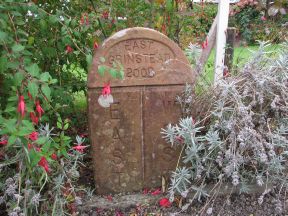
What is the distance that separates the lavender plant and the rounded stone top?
0.19 m

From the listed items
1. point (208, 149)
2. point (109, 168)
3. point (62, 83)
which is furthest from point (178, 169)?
point (62, 83)

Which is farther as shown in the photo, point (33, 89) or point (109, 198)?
point (109, 198)

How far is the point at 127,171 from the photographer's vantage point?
268 cm

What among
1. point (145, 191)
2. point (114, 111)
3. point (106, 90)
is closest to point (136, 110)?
point (114, 111)

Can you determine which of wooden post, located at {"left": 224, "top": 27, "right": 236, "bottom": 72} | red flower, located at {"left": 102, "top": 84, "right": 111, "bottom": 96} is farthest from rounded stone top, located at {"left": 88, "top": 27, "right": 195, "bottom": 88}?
wooden post, located at {"left": 224, "top": 27, "right": 236, "bottom": 72}

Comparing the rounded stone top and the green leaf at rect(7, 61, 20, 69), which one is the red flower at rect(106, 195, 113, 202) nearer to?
the rounded stone top

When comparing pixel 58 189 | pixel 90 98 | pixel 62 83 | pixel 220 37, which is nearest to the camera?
pixel 58 189

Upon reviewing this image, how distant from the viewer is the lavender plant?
2.35 meters

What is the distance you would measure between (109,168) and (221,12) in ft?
6.03

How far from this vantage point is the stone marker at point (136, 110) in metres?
2.42

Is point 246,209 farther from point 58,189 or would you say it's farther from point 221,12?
point 221,12

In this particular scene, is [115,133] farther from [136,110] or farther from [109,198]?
[109,198]

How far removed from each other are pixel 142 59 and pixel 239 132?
30.3 inches

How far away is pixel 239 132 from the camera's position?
7.82ft
